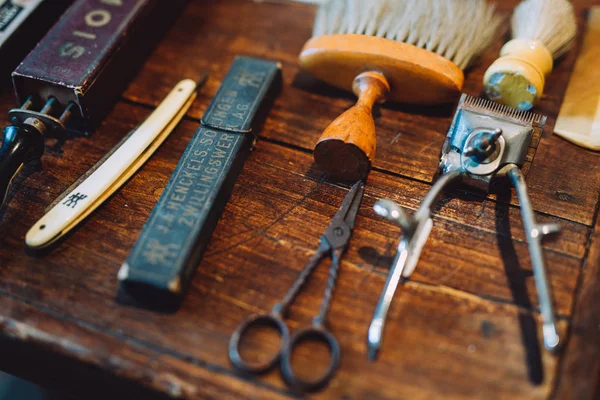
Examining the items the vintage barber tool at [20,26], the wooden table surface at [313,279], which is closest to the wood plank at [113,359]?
the wooden table surface at [313,279]

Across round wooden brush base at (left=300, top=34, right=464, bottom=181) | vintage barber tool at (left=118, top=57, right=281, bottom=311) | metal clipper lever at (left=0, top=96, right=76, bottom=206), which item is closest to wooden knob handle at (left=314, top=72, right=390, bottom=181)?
round wooden brush base at (left=300, top=34, right=464, bottom=181)

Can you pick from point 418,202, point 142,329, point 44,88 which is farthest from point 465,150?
point 44,88

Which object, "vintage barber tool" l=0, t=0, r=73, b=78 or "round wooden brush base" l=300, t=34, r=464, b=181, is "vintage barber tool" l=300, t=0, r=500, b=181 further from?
"vintage barber tool" l=0, t=0, r=73, b=78

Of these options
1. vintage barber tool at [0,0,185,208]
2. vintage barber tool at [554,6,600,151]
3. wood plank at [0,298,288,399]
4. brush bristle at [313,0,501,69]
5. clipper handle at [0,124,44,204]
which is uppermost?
brush bristle at [313,0,501,69]

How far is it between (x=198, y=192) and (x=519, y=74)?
406mm

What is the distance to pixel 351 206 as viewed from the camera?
2.00ft

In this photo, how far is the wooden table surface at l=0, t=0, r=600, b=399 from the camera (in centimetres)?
50

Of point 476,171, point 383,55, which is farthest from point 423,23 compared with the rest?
point 476,171

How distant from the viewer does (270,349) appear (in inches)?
20.1

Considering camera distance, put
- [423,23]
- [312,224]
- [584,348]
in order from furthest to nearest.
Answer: [423,23], [312,224], [584,348]

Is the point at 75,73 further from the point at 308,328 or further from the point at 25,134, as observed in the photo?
the point at 308,328

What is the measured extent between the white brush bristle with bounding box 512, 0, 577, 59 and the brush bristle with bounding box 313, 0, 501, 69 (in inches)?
1.7

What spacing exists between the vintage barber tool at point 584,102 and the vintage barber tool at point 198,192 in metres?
0.38

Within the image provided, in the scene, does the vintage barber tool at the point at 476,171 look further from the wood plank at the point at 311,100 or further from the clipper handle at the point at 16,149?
the clipper handle at the point at 16,149
